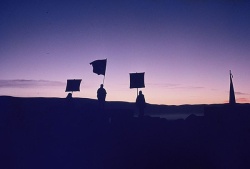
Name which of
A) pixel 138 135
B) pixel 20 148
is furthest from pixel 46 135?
pixel 138 135

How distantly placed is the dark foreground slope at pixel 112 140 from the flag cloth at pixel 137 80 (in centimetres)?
284

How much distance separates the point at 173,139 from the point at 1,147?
7.64 metres

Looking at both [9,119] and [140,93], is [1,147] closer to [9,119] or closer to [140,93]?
[9,119]

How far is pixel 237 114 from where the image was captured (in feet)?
40.7

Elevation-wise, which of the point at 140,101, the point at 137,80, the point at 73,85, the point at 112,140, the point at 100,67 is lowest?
the point at 112,140

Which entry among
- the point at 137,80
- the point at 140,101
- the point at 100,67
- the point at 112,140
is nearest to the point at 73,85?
the point at 100,67

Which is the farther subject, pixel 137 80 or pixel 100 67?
pixel 100 67

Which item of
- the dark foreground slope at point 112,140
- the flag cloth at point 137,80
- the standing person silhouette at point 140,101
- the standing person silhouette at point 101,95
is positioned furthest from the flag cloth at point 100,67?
the dark foreground slope at point 112,140

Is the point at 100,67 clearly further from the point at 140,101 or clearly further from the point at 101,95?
the point at 140,101

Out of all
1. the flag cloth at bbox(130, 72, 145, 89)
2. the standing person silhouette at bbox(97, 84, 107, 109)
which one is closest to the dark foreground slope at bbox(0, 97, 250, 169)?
the standing person silhouette at bbox(97, 84, 107, 109)

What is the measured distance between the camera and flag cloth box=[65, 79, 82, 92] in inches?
710

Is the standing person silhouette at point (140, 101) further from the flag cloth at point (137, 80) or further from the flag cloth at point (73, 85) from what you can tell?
the flag cloth at point (73, 85)

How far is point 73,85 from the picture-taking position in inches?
713

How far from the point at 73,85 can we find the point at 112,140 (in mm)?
7980
